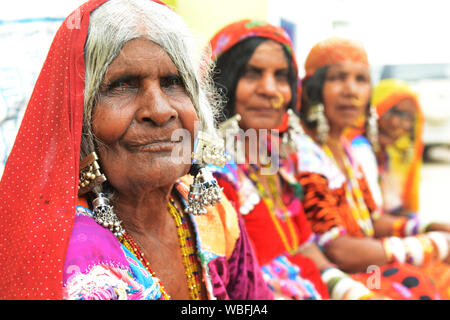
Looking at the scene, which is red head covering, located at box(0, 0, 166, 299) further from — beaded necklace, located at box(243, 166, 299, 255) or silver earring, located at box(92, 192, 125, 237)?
beaded necklace, located at box(243, 166, 299, 255)

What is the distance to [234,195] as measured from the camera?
264 cm

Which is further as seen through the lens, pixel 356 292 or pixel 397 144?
pixel 397 144

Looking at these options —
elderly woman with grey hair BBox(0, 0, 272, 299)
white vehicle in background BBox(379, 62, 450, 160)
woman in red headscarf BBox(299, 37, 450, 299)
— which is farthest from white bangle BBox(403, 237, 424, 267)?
white vehicle in background BBox(379, 62, 450, 160)

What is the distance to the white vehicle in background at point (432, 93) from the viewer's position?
6605 mm

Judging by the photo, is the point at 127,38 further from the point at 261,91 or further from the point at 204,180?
the point at 261,91

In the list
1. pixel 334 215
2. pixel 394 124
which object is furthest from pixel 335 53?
pixel 394 124

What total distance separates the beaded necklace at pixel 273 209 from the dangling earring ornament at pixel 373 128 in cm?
184

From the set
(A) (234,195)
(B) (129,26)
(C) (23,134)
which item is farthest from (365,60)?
(C) (23,134)

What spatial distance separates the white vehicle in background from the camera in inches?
260

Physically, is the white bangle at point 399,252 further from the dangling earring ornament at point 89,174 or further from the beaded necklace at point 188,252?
the dangling earring ornament at point 89,174

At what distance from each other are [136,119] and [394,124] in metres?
3.93

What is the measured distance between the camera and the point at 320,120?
12.2 feet

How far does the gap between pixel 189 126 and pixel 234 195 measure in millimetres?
1019
